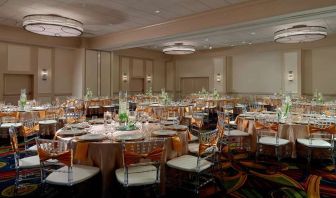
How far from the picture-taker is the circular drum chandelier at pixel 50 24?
826 cm

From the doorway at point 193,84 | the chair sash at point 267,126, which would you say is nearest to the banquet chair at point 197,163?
the chair sash at point 267,126

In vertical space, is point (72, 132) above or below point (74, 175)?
above

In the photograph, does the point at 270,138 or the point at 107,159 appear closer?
the point at 107,159

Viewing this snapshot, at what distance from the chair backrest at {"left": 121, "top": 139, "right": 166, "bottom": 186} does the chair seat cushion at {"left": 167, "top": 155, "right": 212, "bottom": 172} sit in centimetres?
29

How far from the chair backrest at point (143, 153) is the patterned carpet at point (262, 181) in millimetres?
795

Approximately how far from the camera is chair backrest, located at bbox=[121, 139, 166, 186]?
2.91m

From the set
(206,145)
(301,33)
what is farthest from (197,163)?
(301,33)

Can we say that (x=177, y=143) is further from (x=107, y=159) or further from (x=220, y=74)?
(x=220, y=74)

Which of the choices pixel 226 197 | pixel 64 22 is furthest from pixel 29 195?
pixel 64 22

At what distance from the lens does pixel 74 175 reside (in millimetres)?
3012

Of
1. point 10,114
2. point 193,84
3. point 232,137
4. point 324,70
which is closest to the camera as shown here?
point 232,137

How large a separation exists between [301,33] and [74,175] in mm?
9327

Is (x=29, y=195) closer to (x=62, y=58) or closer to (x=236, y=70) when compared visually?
(x=62, y=58)

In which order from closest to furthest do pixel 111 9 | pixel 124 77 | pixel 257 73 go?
pixel 111 9 < pixel 257 73 < pixel 124 77
